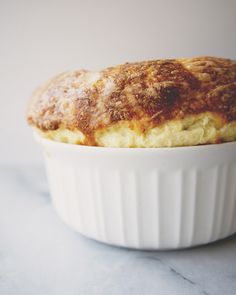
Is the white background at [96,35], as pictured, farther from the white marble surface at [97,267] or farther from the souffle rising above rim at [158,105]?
the white marble surface at [97,267]

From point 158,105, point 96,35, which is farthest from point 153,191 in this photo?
point 96,35

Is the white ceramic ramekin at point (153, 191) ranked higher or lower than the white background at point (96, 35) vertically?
lower

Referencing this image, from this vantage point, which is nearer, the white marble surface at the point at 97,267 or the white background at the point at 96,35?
the white marble surface at the point at 97,267

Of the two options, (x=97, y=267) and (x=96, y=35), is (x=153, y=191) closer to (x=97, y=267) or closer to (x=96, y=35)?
(x=97, y=267)

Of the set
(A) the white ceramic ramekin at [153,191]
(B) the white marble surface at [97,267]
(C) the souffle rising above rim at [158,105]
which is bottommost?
(B) the white marble surface at [97,267]

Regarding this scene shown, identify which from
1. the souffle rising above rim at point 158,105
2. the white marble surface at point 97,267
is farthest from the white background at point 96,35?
the white marble surface at point 97,267

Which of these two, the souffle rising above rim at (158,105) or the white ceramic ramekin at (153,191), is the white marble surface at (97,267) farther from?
the souffle rising above rim at (158,105)

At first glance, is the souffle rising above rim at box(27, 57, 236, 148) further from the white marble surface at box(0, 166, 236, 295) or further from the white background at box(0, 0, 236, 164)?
the white background at box(0, 0, 236, 164)
